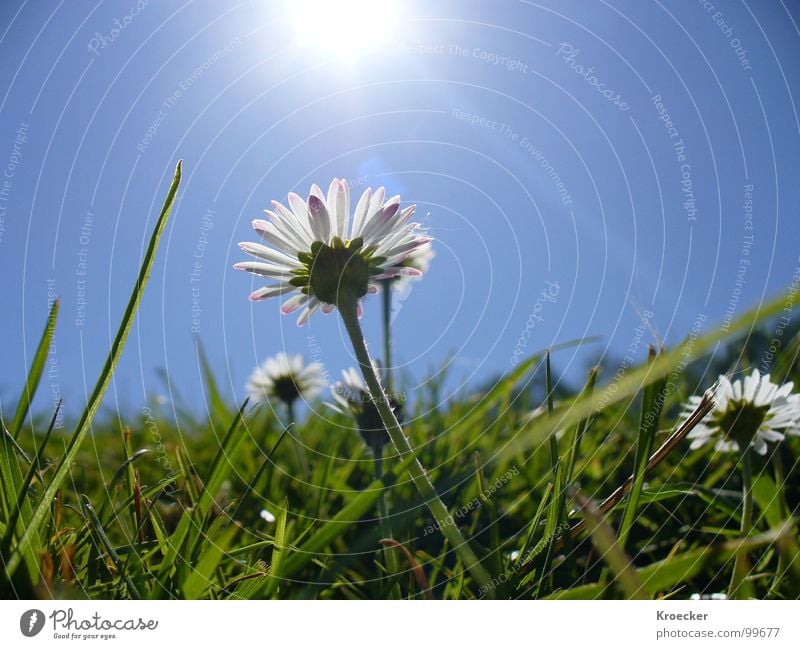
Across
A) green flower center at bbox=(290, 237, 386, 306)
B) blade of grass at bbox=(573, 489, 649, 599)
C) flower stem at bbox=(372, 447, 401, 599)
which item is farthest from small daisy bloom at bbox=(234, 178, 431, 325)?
blade of grass at bbox=(573, 489, 649, 599)

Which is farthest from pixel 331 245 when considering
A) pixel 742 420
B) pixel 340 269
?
pixel 742 420

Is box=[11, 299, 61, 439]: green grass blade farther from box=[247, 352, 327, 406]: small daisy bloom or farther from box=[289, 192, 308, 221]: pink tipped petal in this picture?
box=[247, 352, 327, 406]: small daisy bloom

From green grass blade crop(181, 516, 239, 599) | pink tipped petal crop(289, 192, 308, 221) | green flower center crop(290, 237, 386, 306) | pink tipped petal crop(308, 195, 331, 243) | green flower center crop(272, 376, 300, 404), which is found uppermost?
pink tipped petal crop(289, 192, 308, 221)

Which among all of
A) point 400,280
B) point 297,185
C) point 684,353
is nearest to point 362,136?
point 297,185

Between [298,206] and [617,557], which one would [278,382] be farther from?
[617,557]

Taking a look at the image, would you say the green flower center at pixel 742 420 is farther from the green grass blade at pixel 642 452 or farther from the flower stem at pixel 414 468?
the flower stem at pixel 414 468

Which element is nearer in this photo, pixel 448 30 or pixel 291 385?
pixel 448 30
